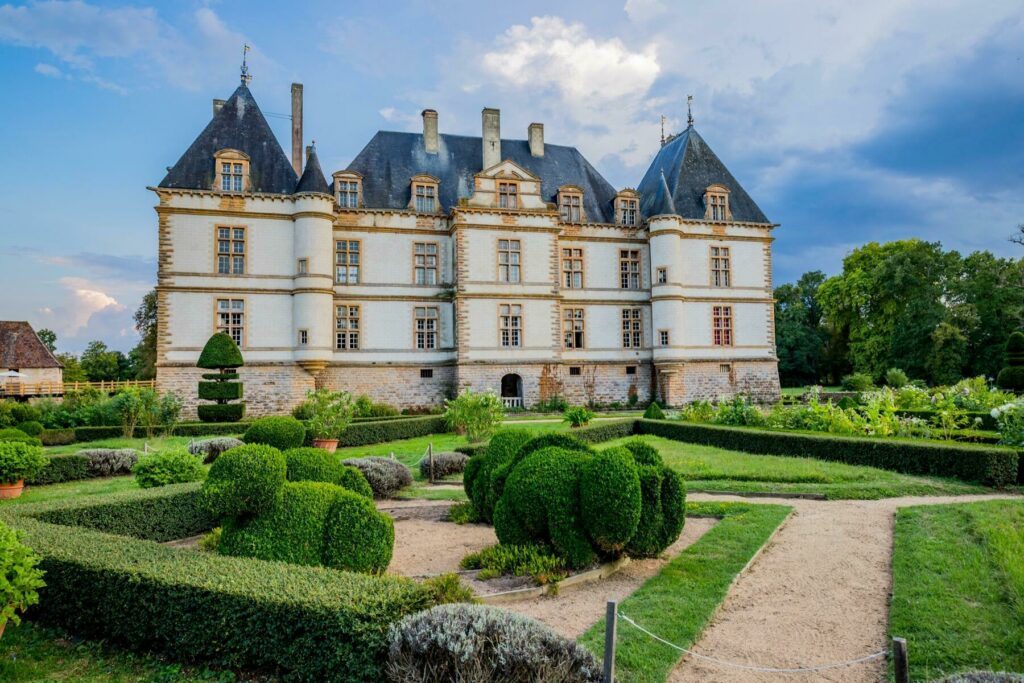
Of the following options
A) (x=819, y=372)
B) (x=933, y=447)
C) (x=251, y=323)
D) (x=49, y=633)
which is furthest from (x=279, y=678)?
(x=819, y=372)

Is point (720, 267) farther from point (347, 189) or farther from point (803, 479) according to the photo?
point (803, 479)

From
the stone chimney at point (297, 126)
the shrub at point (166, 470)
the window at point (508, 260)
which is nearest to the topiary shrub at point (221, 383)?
the stone chimney at point (297, 126)

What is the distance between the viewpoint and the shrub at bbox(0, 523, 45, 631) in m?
4.46

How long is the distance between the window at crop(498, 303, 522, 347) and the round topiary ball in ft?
69.0

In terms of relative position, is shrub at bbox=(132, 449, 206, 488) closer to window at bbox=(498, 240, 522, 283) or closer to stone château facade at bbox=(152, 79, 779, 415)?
stone château facade at bbox=(152, 79, 779, 415)

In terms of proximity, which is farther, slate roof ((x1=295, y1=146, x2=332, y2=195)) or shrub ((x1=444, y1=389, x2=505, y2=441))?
slate roof ((x1=295, y1=146, x2=332, y2=195))

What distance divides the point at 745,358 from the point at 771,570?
80.3 ft

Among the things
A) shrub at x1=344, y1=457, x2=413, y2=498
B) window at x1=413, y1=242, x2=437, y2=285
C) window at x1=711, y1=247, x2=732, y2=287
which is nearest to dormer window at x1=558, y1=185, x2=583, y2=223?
window at x1=413, y1=242, x2=437, y2=285

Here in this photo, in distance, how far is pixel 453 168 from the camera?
29.2m

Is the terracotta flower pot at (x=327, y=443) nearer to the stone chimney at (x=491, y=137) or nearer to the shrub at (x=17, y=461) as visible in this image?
the shrub at (x=17, y=461)

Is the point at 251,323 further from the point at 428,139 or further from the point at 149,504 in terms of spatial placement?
the point at 149,504

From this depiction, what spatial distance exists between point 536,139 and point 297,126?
11155 mm

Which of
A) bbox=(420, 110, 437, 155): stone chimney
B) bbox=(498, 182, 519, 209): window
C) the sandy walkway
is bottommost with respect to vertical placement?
the sandy walkway

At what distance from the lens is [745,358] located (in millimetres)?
29766
